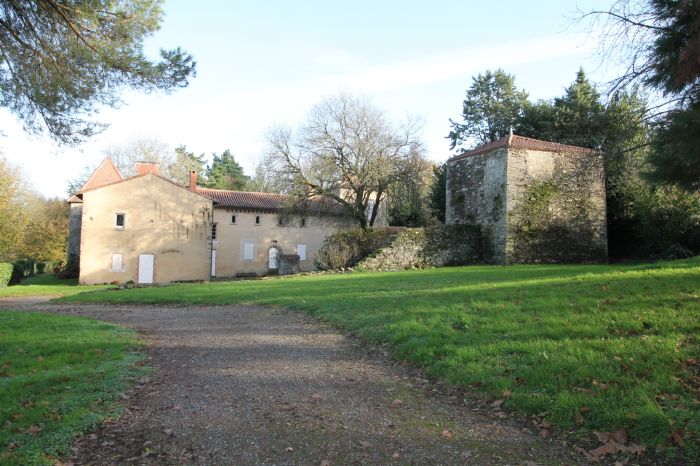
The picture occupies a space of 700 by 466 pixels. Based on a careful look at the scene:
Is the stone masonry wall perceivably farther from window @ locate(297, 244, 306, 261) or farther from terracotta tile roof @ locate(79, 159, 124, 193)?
terracotta tile roof @ locate(79, 159, 124, 193)

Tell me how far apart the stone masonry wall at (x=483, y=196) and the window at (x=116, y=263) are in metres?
22.2

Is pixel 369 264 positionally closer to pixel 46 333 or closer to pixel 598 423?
pixel 46 333

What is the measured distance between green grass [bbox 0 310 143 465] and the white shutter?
23.8m

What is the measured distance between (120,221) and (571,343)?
3232 centimetres

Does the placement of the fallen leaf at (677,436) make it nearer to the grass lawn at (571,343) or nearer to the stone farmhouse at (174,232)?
the grass lawn at (571,343)

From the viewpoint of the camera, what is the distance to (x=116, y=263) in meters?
32.0

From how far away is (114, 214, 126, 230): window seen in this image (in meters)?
32.1

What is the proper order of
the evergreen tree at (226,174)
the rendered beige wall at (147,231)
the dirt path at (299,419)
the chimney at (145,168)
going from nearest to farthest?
the dirt path at (299,419) < the rendered beige wall at (147,231) < the chimney at (145,168) < the evergreen tree at (226,174)

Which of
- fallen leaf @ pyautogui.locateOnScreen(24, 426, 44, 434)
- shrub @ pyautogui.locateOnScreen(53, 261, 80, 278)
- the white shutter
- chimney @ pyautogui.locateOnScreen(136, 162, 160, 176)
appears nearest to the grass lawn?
fallen leaf @ pyautogui.locateOnScreen(24, 426, 44, 434)

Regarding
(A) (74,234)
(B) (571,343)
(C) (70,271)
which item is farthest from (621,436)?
(A) (74,234)

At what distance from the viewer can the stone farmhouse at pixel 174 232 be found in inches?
1251

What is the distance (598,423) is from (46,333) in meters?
9.59

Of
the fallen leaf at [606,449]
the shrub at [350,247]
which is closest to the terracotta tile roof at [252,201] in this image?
the shrub at [350,247]

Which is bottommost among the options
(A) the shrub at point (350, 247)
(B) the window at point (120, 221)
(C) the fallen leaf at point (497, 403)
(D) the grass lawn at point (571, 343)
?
(C) the fallen leaf at point (497, 403)
